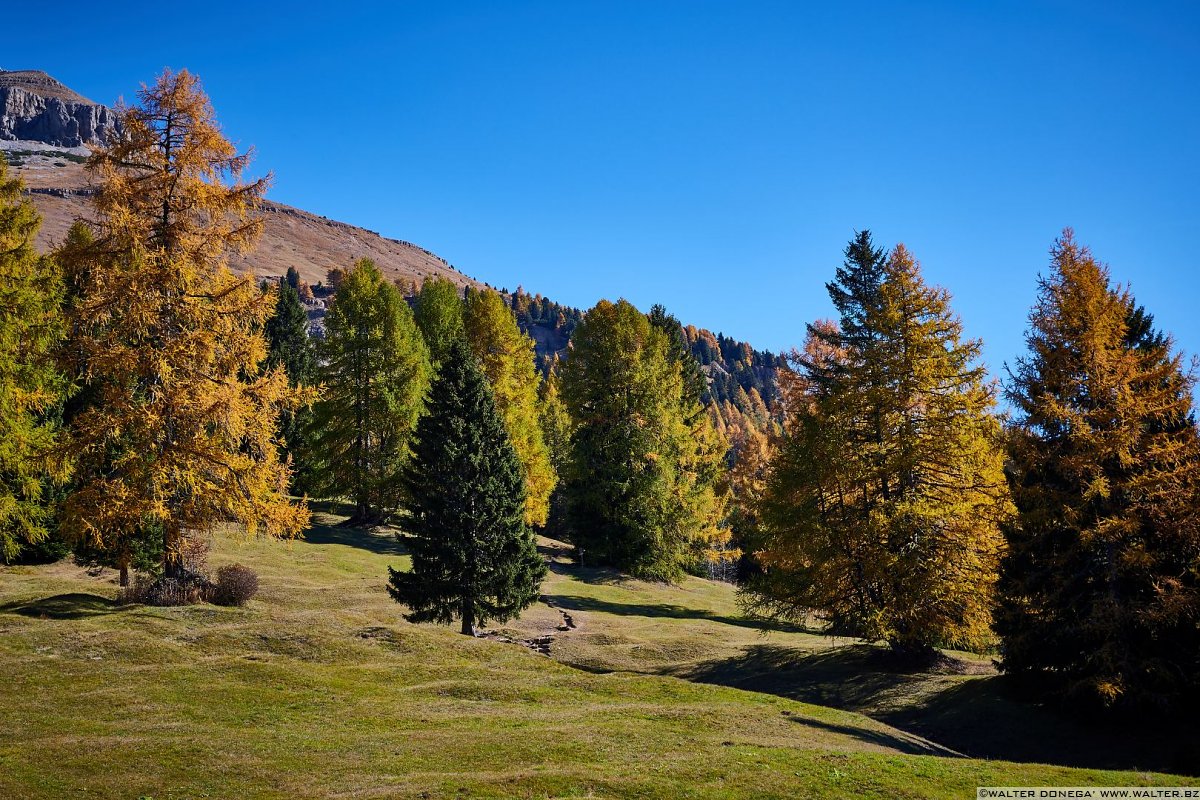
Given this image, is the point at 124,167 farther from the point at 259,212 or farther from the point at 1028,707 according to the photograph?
the point at 1028,707

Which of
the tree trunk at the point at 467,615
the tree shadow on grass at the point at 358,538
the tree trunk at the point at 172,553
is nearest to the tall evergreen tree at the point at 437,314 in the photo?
the tree shadow on grass at the point at 358,538

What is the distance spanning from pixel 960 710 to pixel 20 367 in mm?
37037

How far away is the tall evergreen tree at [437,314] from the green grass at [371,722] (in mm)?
36036

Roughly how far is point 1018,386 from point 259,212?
27739 mm

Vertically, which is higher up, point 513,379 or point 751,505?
point 513,379

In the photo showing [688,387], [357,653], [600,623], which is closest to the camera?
[357,653]

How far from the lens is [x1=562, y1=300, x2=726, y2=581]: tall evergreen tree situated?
49.2 m

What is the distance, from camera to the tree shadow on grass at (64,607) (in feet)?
69.9

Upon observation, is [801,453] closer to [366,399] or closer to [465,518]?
[465,518]

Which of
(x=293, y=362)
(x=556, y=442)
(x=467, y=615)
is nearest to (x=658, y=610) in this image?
(x=467, y=615)

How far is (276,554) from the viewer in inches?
1602

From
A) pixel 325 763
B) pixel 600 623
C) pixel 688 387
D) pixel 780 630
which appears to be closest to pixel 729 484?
pixel 688 387

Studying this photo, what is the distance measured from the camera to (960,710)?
77.3 ft

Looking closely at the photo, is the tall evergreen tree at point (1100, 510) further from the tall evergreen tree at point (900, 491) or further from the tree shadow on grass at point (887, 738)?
the tree shadow on grass at point (887, 738)
